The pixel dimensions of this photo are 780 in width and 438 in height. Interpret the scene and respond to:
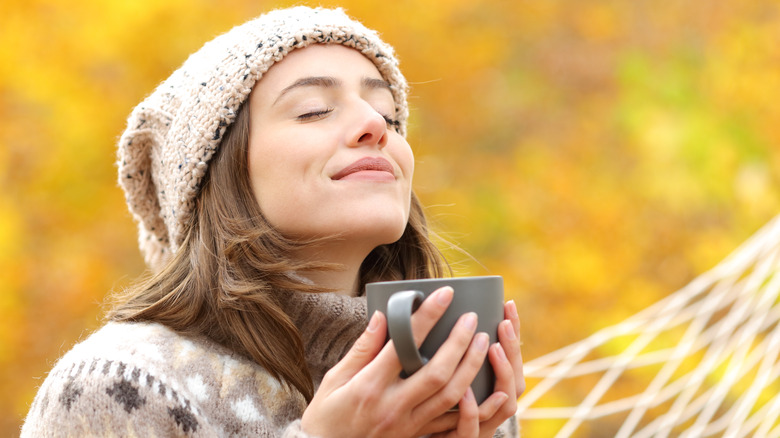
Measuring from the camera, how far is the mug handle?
0.91 meters

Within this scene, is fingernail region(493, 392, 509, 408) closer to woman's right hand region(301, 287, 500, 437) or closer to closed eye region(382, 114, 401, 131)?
woman's right hand region(301, 287, 500, 437)

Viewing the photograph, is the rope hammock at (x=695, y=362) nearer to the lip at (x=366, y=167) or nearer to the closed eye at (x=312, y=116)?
the lip at (x=366, y=167)

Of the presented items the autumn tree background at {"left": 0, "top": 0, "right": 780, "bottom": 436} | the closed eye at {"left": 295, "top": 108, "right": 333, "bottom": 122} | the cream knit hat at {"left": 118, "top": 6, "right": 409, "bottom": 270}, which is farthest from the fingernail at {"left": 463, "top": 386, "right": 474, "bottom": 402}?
the autumn tree background at {"left": 0, "top": 0, "right": 780, "bottom": 436}

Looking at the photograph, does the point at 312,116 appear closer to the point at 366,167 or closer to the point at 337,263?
the point at 366,167

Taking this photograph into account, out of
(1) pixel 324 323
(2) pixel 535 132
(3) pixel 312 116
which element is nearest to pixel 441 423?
(1) pixel 324 323

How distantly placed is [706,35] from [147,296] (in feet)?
13.7

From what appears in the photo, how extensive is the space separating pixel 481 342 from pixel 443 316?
0.20ft

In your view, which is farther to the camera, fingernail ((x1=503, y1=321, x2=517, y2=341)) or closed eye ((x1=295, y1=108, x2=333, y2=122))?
closed eye ((x1=295, y1=108, x2=333, y2=122))

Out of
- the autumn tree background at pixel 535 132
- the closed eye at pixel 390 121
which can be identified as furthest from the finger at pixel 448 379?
the autumn tree background at pixel 535 132

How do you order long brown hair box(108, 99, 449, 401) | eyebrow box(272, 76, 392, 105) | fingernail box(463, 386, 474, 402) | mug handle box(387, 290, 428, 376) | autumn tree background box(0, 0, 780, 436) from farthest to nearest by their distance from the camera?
1. autumn tree background box(0, 0, 780, 436)
2. eyebrow box(272, 76, 392, 105)
3. long brown hair box(108, 99, 449, 401)
4. fingernail box(463, 386, 474, 402)
5. mug handle box(387, 290, 428, 376)

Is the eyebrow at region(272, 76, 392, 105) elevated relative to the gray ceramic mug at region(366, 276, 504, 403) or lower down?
elevated

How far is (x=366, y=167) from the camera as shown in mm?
1301

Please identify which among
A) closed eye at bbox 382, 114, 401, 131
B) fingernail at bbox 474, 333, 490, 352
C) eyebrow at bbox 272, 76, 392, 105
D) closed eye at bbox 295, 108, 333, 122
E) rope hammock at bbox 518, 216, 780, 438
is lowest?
rope hammock at bbox 518, 216, 780, 438

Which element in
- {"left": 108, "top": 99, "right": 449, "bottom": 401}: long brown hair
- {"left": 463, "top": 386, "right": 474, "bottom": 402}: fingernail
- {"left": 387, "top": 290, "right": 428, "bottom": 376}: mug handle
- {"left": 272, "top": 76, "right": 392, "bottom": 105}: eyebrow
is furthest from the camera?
{"left": 272, "top": 76, "right": 392, "bottom": 105}: eyebrow
